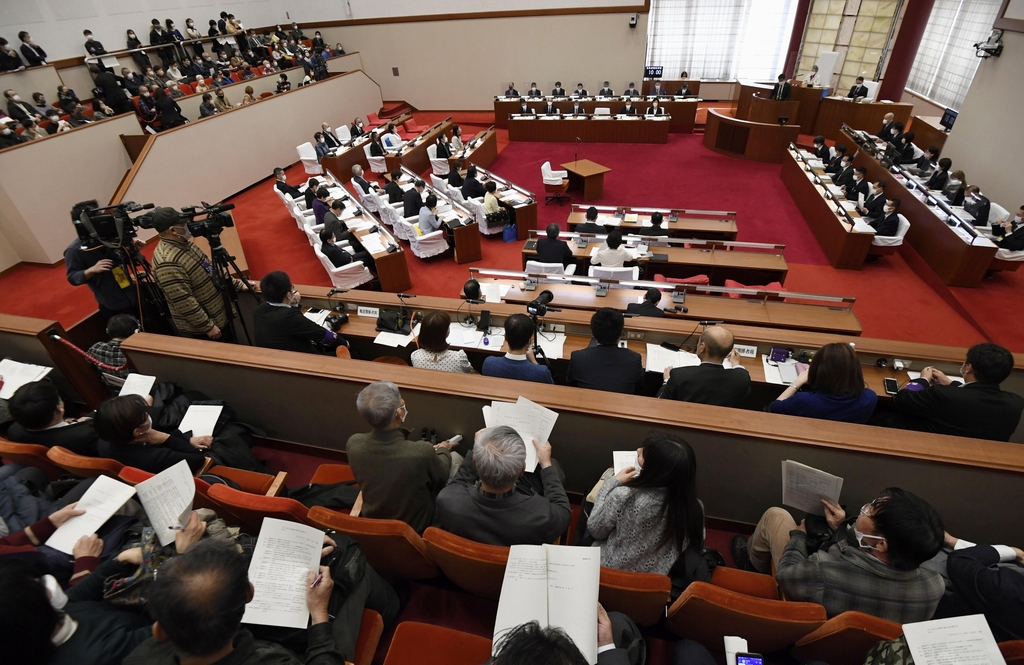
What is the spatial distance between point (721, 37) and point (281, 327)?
52.2 feet

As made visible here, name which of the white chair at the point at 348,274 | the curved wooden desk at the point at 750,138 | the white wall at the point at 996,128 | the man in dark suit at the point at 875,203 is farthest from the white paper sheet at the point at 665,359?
the curved wooden desk at the point at 750,138

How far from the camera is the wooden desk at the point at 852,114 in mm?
10461

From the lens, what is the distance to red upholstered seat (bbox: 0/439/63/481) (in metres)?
2.52

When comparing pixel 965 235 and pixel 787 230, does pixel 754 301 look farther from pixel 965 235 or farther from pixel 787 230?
pixel 787 230

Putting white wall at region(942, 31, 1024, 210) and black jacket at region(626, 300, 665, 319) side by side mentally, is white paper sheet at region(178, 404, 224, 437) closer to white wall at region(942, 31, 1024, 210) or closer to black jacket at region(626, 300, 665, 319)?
black jacket at region(626, 300, 665, 319)

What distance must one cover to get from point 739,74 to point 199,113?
14609mm

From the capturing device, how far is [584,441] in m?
2.55

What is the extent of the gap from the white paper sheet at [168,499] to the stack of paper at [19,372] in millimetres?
1755

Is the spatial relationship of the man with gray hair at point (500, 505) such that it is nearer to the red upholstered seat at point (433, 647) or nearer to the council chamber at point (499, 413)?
the council chamber at point (499, 413)

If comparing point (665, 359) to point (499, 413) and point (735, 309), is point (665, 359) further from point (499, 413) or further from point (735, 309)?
point (499, 413)

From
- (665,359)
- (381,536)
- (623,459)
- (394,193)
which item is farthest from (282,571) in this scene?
(394,193)

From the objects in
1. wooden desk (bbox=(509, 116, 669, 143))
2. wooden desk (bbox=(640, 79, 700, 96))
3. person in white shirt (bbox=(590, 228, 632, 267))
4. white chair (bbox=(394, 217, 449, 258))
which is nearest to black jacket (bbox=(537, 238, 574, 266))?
person in white shirt (bbox=(590, 228, 632, 267))

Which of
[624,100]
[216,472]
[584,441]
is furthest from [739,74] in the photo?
[216,472]

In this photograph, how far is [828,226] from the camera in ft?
23.8
